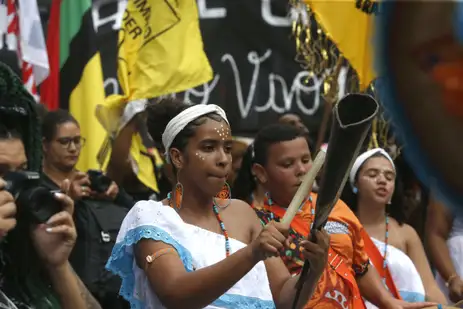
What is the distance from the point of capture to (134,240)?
9.04ft

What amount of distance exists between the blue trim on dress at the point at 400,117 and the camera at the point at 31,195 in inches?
46.6

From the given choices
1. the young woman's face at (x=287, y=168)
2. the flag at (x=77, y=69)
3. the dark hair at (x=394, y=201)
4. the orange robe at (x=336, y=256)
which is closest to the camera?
the orange robe at (x=336, y=256)

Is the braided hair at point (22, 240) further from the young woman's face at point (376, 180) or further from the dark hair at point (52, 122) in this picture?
the young woman's face at point (376, 180)

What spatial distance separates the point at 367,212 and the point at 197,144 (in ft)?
6.99

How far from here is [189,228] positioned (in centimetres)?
276

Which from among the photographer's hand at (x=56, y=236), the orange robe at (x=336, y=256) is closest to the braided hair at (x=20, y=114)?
the photographer's hand at (x=56, y=236)

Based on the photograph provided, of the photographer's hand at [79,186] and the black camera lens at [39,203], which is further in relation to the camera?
the photographer's hand at [79,186]

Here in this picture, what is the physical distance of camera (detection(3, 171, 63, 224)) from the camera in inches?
75.1

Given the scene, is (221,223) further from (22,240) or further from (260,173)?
→ (260,173)

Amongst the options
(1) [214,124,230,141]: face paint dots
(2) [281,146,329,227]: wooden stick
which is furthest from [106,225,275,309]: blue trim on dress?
(2) [281,146,329,227]: wooden stick

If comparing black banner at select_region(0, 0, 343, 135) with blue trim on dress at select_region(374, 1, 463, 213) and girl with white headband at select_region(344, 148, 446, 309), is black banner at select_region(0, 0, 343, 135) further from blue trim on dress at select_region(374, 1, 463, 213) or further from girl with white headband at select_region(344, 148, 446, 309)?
blue trim on dress at select_region(374, 1, 463, 213)

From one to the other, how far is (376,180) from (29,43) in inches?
89.0

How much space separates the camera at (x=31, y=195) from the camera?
191 cm

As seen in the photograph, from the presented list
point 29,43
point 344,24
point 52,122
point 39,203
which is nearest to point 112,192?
A: point 52,122
